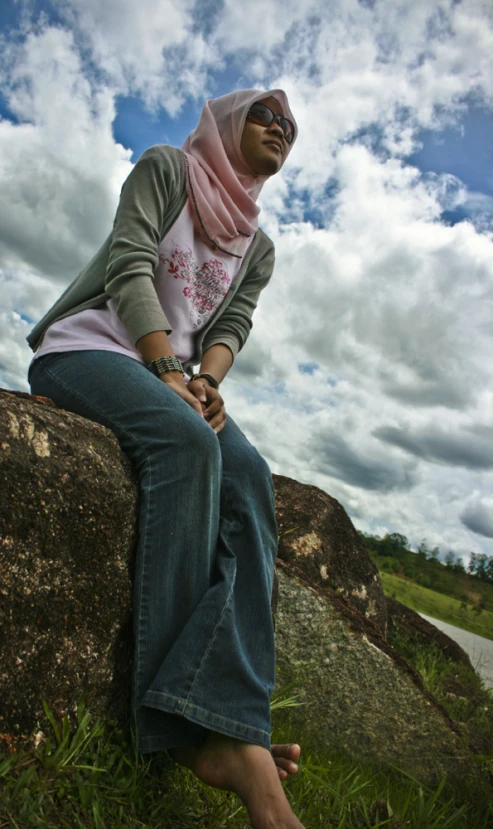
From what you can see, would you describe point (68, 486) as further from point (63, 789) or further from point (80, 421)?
point (63, 789)

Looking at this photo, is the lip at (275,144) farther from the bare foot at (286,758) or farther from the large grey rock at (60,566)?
the bare foot at (286,758)

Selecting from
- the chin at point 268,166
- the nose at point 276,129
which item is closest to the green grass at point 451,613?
the chin at point 268,166

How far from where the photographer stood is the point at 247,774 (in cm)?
176

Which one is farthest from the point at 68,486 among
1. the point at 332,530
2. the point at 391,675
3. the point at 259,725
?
the point at 332,530

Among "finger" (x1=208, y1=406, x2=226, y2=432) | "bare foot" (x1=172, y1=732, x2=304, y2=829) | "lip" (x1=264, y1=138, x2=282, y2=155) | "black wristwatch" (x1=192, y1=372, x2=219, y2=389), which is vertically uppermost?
"lip" (x1=264, y1=138, x2=282, y2=155)

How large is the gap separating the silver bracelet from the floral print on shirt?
49 centimetres

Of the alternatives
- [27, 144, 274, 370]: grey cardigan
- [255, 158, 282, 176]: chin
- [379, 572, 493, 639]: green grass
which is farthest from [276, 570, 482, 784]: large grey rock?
[379, 572, 493, 639]: green grass

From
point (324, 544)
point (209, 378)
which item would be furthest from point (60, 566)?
point (324, 544)

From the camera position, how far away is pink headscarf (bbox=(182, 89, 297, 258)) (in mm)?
3008

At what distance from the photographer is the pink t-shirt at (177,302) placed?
2611 mm

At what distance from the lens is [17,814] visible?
1.51 meters

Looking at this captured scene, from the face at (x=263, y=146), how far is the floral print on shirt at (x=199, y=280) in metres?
0.65

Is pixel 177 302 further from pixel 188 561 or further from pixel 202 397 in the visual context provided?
pixel 188 561

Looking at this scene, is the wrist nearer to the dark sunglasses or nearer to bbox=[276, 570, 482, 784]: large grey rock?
the dark sunglasses
